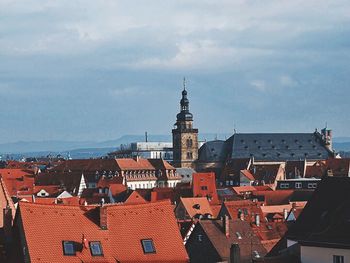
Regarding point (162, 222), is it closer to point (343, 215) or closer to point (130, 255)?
point (130, 255)

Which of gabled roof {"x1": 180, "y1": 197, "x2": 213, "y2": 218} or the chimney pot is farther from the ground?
the chimney pot

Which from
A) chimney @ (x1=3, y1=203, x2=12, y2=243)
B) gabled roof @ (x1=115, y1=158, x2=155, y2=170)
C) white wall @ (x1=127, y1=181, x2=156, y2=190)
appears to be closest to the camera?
chimney @ (x1=3, y1=203, x2=12, y2=243)

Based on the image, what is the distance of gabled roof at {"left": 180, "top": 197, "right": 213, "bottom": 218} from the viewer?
93.5m

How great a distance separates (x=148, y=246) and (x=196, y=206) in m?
52.0

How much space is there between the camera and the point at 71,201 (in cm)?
9588

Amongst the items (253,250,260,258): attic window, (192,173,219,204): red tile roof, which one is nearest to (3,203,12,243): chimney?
(253,250,260,258): attic window

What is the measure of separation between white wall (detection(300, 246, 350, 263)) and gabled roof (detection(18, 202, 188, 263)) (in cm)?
618

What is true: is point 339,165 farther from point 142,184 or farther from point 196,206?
point 196,206

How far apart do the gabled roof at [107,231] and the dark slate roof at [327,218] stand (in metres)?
6.15

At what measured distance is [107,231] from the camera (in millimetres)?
43031

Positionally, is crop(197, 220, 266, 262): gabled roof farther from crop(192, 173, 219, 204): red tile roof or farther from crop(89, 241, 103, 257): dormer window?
crop(192, 173, 219, 204): red tile roof

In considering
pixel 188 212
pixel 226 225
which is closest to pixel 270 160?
pixel 188 212

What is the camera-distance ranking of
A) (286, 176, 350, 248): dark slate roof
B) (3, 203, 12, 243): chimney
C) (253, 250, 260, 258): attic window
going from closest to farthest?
(286, 176, 350, 248): dark slate roof
(3, 203, 12, 243): chimney
(253, 250, 260, 258): attic window

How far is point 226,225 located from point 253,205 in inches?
959
